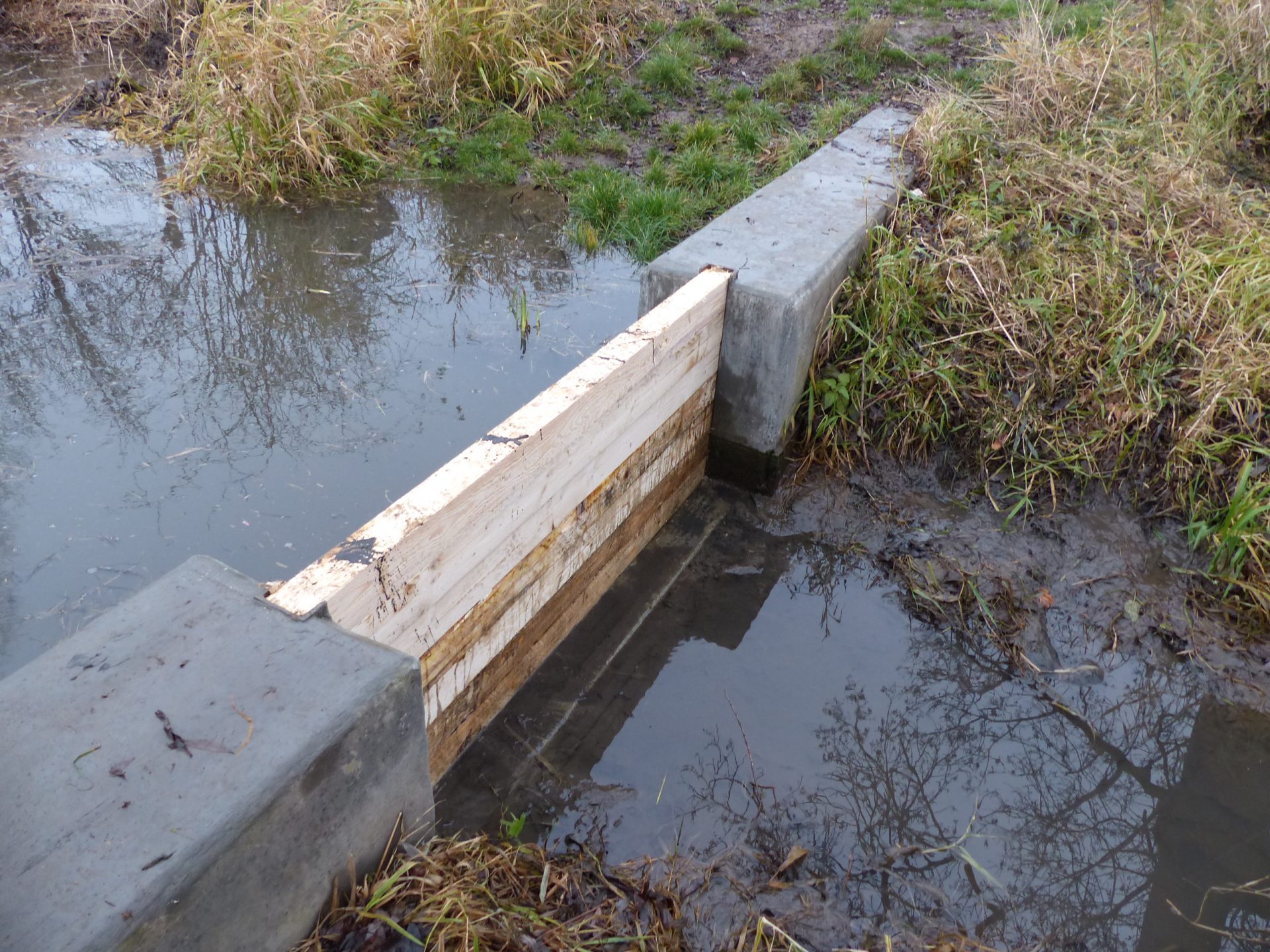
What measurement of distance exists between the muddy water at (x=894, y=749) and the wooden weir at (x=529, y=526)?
0.18 meters

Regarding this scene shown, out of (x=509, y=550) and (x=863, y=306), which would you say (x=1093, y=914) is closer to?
(x=509, y=550)

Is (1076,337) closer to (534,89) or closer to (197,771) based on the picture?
(197,771)

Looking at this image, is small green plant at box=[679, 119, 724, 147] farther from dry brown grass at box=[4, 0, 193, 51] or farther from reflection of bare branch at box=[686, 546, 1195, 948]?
dry brown grass at box=[4, 0, 193, 51]

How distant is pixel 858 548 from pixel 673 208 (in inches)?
110

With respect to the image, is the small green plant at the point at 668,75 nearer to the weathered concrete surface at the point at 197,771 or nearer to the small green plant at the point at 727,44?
the small green plant at the point at 727,44

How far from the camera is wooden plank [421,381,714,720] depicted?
2.74m

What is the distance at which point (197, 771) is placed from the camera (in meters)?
1.64

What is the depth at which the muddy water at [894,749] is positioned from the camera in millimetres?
2666

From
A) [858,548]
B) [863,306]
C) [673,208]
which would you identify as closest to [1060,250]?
[863,306]

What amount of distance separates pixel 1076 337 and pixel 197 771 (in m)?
3.92

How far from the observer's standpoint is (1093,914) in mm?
2664

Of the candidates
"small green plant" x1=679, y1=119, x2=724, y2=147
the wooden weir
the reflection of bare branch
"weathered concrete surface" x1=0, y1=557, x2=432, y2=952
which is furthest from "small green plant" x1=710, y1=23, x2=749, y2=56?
"weathered concrete surface" x1=0, y1=557, x2=432, y2=952

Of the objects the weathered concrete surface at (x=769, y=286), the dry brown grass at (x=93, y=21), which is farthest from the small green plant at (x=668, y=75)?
the dry brown grass at (x=93, y=21)

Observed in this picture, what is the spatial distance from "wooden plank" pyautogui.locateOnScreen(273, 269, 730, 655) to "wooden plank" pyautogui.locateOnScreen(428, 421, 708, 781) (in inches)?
13.3
